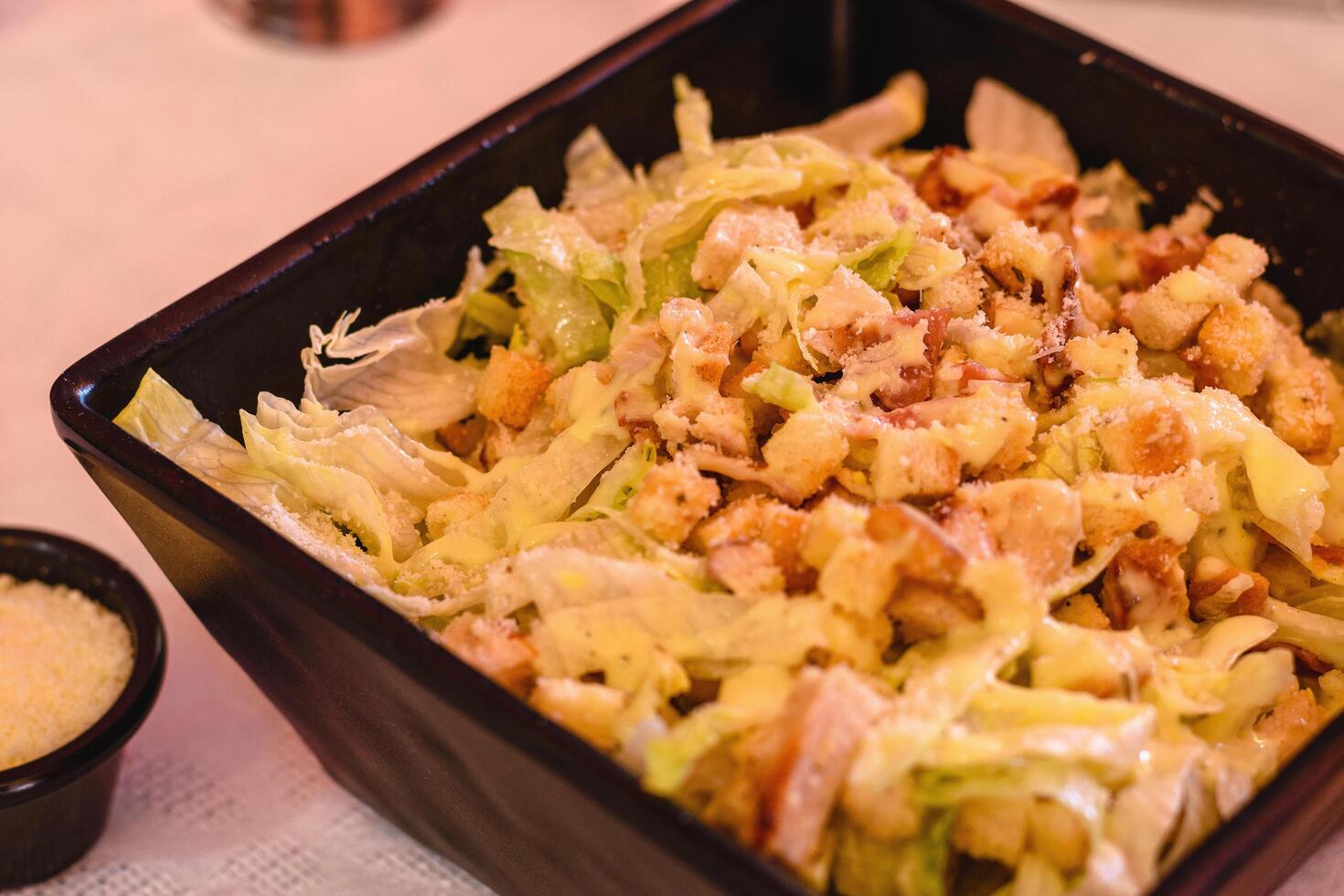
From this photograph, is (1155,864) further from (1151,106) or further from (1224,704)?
(1151,106)

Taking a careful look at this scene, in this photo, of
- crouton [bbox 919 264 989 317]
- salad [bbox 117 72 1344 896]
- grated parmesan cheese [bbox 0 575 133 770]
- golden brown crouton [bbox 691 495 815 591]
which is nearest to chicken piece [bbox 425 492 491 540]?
salad [bbox 117 72 1344 896]

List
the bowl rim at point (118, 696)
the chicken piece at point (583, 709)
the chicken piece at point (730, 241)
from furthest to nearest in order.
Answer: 1. the chicken piece at point (730, 241)
2. the bowl rim at point (118, 696)
3. the chicken piece at point (583, 709)

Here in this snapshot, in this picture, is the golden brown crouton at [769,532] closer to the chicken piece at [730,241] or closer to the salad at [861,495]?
the salad at [861,495]

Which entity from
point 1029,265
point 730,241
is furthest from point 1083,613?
point 730,241

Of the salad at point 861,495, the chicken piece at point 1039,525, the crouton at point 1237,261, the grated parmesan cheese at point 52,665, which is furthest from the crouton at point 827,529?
the grated parmesan cheese at point 52,665

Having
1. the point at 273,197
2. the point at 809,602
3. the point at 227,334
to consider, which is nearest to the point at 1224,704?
the point at 809,602

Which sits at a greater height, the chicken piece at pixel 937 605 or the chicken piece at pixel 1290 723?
the chicken piece at pixel 937 605
